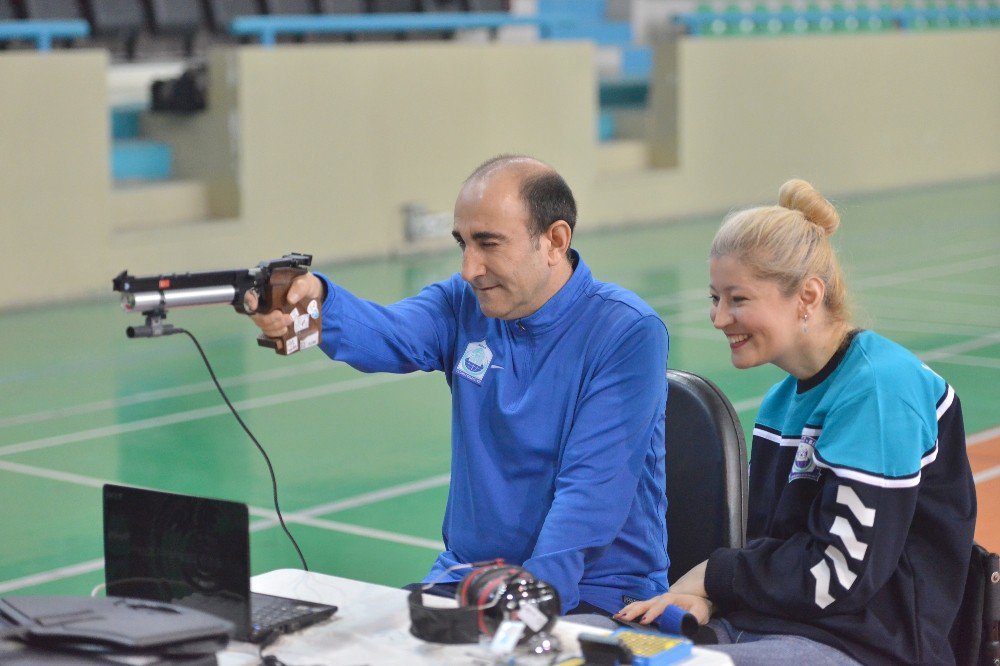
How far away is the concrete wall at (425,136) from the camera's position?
433 inches

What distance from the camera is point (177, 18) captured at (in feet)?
43.9

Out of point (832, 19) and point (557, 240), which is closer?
point (557, 240)

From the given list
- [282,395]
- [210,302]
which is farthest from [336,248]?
[210,302]

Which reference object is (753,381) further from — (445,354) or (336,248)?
(336,248)

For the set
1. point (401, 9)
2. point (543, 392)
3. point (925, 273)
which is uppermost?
point (401, 9)

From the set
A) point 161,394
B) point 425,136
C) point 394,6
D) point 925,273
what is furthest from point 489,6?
point 161,394

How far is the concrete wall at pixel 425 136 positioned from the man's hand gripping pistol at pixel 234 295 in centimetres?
825

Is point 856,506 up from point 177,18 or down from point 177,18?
down

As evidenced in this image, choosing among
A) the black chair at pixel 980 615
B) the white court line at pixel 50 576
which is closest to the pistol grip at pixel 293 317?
the black chair at pixel 980 615

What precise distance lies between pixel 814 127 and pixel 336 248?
7.38m

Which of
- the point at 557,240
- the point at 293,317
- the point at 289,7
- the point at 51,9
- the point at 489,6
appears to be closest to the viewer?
the point at 293,317

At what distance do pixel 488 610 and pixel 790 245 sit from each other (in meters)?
1.03

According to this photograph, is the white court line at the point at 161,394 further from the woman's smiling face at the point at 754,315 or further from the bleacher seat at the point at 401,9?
the bleacher seat at the point at 401,9

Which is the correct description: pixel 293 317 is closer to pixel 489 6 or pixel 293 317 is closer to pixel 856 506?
pixel 856 506
